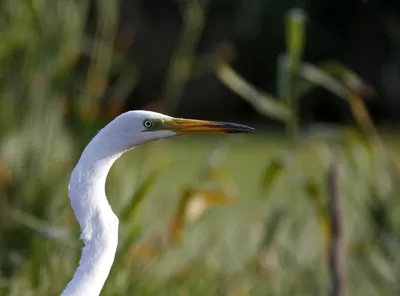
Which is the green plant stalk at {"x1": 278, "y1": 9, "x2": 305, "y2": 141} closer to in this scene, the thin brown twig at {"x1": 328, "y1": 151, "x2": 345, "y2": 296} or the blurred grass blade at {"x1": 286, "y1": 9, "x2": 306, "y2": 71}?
the blurred grass blade at {"x1": 286, "y1": 9, "x2": 306, "y2": 71}

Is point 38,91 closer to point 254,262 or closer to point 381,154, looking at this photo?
point 254,262

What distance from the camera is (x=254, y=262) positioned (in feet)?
11.6

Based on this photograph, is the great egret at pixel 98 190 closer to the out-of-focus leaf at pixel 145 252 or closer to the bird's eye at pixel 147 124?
the bird's eye at pixel 147 124

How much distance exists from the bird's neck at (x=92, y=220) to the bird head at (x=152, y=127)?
0.16 feet

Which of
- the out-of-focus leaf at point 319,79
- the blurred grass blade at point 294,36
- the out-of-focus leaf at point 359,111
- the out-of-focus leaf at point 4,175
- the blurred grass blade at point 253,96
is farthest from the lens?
the out-of-focus leaf at point 4,175

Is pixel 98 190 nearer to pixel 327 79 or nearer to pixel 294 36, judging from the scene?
pixel 294 36

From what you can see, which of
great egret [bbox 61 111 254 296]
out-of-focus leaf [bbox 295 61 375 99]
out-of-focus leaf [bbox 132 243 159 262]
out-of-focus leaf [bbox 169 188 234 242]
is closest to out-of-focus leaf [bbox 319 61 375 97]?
out-of-focus leaf [bbox 295 61 375 99]

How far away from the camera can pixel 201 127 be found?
1.96m

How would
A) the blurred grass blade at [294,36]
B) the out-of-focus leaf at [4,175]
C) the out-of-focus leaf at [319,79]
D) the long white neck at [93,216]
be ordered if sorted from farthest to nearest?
the out-of-focus leaf at [4,175]
the out-of-focus leaf at [319,79]
the blurred grass blade at [294,36]
the long white neck at [93,216]

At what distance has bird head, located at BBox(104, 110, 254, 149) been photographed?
1865mm

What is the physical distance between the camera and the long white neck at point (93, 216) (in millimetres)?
1855

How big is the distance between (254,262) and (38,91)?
40.3 inches


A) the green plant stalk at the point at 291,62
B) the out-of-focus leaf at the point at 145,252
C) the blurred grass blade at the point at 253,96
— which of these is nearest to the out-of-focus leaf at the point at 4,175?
the out-of-focus leaf at the point at 145,252

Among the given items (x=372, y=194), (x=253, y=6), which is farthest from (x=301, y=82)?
(x=253, y=6)
